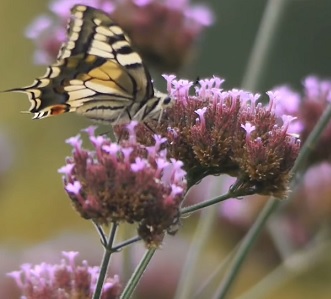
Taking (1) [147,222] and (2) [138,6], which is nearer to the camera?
(1) [147,222]

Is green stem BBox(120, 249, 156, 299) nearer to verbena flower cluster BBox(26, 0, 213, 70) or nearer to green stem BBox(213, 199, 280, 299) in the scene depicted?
green stem BBox(213, 199, 280, 299)

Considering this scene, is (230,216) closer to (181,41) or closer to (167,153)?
(181,41)

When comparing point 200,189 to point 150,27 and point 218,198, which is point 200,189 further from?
point 218,198

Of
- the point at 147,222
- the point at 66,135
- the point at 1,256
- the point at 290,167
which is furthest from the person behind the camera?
the point at 66,135

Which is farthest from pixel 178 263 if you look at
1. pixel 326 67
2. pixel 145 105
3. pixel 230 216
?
pixel 326 67

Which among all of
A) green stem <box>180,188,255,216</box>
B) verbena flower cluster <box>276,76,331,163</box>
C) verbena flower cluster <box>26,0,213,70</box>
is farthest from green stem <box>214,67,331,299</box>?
verbena flower cluster <box>26,0,213,70</box>

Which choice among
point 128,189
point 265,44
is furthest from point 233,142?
point 265,44
